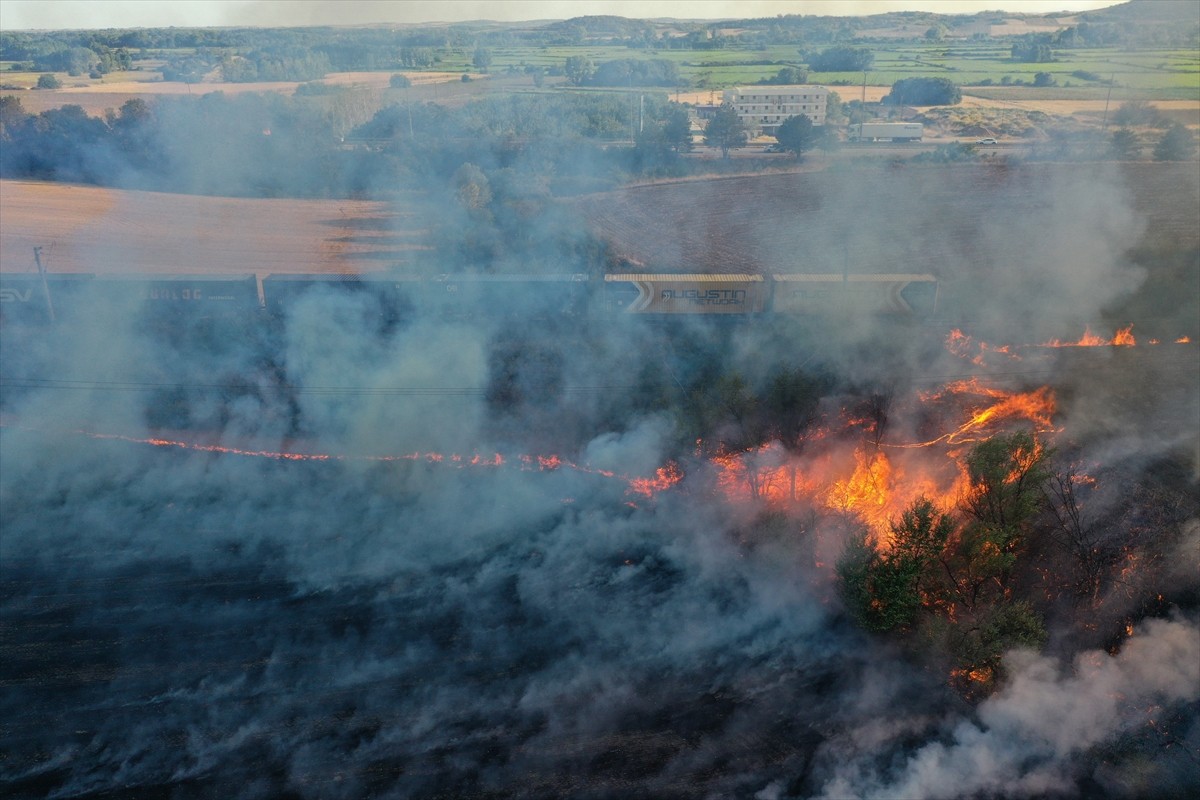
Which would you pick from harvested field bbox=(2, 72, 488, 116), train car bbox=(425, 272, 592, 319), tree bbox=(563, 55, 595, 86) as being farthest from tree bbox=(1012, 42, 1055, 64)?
harvested field bbox=(2, 72, 488, 116)

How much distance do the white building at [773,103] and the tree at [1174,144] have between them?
11899 mm

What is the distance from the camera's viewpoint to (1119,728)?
9305 millimetres

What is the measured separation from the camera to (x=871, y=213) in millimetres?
28047

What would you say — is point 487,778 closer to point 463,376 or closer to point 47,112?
point 463,376

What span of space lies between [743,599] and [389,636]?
510 cm

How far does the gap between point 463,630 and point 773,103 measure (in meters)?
28.7

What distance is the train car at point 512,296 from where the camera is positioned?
19.1 meters

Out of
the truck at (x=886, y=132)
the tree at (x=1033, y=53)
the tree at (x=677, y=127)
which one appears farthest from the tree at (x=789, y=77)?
the tree at (x=1033, y=53)

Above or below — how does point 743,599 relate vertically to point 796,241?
below

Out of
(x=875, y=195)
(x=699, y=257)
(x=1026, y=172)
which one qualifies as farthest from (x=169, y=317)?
(x=1026, y=172)

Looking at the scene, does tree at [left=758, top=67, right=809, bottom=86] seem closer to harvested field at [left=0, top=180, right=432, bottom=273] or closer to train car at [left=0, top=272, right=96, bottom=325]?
harvested field at [left=0, top=180, right=432, bottom=273]

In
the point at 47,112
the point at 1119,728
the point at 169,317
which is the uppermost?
the point at 47,112

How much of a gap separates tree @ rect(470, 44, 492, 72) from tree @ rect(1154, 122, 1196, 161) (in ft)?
87.9

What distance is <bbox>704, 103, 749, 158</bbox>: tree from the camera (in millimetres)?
32375
